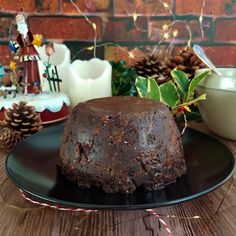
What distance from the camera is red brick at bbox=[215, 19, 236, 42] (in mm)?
1017

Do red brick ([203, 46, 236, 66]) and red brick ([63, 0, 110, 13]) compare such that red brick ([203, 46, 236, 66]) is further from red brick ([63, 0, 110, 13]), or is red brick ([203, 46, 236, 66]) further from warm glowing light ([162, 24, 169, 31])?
red brick ([63, 0, 110, 13])

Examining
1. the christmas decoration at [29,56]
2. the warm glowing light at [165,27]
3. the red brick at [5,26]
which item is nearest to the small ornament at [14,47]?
the christmas decoration at [29,56]

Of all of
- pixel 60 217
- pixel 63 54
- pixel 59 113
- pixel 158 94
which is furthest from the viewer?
pixel 63 54

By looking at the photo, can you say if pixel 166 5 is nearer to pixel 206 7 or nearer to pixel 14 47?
pixel 206 7

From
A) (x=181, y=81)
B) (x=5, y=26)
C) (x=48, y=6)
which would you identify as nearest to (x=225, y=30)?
(x=181, y=81)

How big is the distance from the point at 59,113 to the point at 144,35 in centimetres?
41

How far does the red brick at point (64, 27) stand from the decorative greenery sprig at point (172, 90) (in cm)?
40

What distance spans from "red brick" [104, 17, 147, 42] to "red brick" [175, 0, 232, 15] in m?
0.12

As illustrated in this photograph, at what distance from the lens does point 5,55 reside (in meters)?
1.03

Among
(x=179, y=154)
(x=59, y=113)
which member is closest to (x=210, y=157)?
(x=179, y=154)

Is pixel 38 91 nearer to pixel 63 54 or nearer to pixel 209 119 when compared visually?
pixel 63 54

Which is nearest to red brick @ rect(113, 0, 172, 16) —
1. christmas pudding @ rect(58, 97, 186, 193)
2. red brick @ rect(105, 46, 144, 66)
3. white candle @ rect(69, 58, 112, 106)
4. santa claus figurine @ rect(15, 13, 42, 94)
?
red brick @ rect(105, 46, 144, 66)

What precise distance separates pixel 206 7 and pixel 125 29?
0.26m

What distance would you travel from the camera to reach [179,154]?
50 centimetres
